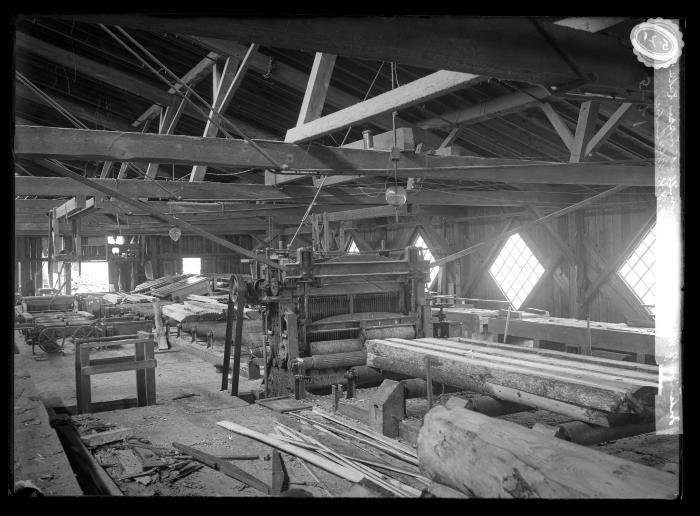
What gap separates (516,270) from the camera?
13.0 m

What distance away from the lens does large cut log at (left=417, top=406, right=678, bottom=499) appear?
2.53 metres

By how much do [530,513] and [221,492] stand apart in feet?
7.76

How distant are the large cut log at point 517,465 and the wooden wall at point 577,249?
8.20m

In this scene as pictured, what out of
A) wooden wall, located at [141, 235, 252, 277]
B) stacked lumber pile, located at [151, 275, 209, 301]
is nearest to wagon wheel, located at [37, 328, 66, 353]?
stacked lumber pile, located at [151, 275, 209, 301]

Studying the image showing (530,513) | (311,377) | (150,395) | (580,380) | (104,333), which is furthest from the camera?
(104,333)

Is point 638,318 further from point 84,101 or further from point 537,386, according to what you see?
point 84,101

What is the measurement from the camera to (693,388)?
262 cm

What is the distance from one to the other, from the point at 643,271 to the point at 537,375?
771 centimetres

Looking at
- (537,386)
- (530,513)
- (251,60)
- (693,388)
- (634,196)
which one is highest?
(251,60)

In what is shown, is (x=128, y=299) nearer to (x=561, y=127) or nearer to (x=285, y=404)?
(x=285, y=404)

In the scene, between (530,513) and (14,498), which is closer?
(530,513)

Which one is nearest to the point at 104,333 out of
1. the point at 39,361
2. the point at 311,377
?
the point at 39,361

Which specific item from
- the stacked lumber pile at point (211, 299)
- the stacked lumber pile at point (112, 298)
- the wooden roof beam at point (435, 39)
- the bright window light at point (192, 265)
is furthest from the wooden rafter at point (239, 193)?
the bright window light at point (192, 265)

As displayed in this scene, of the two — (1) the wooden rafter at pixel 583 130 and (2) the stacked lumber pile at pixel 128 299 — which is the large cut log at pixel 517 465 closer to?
(1) the wooden rafter at pixel 583 130
